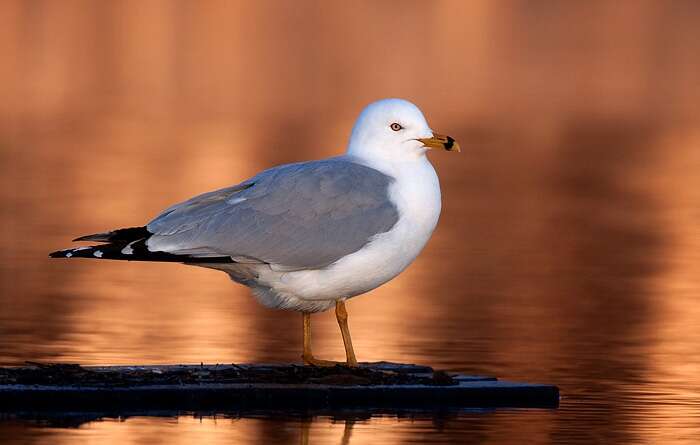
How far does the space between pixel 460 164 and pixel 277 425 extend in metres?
16.0

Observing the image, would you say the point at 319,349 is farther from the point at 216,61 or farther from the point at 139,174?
the point at 216,61

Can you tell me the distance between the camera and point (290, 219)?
33.1 feet

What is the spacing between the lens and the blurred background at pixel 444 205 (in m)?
10.8

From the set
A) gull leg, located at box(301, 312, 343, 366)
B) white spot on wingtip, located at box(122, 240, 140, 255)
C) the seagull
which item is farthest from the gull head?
Answer: white spot on wingtip, located at box(122, 240, 140, 255)

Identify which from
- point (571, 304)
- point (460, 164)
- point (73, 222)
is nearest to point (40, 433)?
point (571, 304)

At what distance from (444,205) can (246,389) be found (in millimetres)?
10435

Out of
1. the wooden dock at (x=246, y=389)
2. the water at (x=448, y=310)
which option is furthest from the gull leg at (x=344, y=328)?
the water at (x=448, y=310)

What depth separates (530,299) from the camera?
544 inches

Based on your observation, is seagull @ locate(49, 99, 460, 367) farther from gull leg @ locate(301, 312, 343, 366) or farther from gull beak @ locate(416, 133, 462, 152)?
gull beak @ locate(416, 133, 462, 152)

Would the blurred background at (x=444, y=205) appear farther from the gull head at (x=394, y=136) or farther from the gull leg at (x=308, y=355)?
the gull head at (x=394, y=136)

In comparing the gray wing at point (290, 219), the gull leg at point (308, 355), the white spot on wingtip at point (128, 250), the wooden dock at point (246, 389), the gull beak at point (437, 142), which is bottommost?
the wooden dock at point (246, 389)

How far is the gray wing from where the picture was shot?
9.98 metres

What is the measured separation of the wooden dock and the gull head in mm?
1128

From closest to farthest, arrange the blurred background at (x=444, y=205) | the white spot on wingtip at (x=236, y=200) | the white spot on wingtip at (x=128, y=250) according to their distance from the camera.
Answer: the white spot on wingtip at (x=128, y=250)
the white spot on wingtip at (x=236, y=200)
the blurred background at (x=444, y=205)
